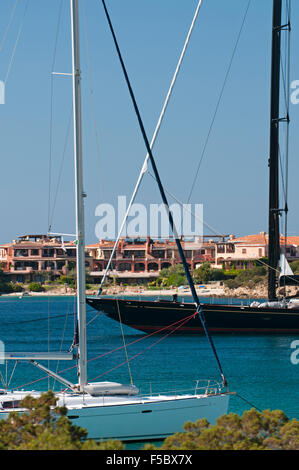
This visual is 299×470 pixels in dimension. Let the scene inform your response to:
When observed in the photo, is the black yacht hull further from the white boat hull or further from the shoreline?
the shoreline

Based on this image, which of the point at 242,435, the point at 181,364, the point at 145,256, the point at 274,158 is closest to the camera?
the point at 242,435

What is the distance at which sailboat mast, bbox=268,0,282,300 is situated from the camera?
37156 millimetres

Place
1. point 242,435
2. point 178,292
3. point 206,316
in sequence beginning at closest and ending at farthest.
Answer: point 242,435
point 206,316
point 178,292

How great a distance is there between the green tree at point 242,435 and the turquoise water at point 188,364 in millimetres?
7497

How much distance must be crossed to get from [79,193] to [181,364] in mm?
13177

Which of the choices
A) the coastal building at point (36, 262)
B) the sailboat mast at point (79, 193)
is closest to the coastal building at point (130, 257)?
A: the coastal building at point (36, 262)

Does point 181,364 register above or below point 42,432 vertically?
below

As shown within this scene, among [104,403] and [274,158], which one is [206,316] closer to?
[274,158]

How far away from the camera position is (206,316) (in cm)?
3459

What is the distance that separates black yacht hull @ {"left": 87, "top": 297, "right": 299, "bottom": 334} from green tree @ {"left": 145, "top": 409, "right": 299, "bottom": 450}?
24.9m

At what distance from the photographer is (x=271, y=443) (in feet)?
29.3

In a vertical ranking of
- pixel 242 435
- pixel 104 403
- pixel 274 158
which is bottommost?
pixel 104 403

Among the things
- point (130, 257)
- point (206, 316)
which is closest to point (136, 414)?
point (206, 316)

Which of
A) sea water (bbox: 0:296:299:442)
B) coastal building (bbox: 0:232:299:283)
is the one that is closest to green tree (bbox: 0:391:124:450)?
sea water (bbox: 0:296:299:442)
